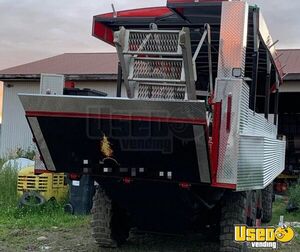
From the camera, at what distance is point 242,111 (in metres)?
5.19

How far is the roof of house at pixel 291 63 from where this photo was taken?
1505cm

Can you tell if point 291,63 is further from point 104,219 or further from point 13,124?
point 104,219

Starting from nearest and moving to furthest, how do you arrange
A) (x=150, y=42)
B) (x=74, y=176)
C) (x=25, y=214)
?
1. (x=150, y=42)
2. (x=74, y=176)
3. (x=25, y=214)

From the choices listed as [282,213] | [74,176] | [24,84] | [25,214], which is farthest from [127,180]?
[24,84]

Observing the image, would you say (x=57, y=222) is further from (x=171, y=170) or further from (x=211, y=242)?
(x=171, y=170)

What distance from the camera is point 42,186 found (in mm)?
10133

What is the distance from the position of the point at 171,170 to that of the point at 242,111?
2.99ft

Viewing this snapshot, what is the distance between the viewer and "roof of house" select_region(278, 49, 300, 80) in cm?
1505

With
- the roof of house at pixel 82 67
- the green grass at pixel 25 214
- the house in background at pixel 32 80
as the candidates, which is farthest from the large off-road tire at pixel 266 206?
the house in background at pixel 32 80

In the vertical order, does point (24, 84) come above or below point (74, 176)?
above

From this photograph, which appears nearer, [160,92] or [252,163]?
[160,92]

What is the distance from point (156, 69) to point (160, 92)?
0.74ft

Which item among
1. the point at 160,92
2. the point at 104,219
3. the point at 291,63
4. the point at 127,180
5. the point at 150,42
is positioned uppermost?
the point at 291,63

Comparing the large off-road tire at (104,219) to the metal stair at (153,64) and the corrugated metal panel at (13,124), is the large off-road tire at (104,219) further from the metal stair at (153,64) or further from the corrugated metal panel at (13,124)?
the corrugated metal panel at (13,124)
